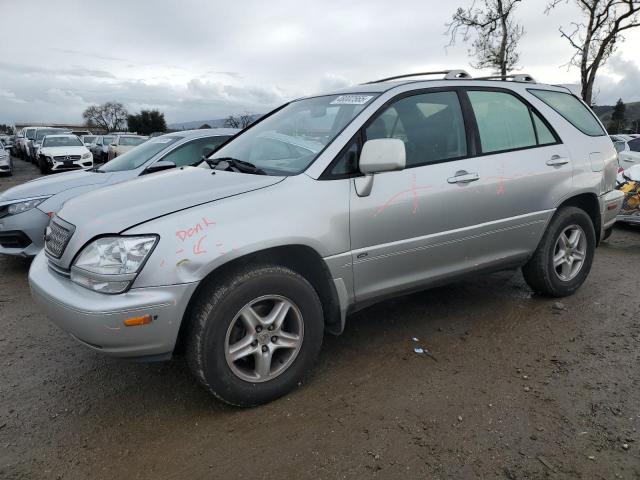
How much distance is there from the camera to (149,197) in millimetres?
2803

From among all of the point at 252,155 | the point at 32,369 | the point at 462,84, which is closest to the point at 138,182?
the point at 252,155

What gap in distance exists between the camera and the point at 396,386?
297 cm

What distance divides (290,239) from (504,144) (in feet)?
6.44

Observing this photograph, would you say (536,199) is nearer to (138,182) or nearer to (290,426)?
(290,426)

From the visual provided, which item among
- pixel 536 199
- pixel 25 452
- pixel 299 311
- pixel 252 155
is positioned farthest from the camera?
pixel 536 199

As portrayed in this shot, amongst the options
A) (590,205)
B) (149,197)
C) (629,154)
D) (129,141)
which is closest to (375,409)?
(149,197)

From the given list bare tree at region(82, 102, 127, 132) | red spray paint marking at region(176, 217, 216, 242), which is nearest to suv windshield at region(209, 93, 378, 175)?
red spray paint marking at region(176, 217, 216, 242)

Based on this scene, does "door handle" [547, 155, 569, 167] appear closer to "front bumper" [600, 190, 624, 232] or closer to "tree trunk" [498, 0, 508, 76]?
"front bumper" [600, 190, 624, 232]

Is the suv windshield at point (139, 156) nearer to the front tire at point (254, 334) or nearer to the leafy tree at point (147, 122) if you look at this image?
the front tire at point (254, 334)

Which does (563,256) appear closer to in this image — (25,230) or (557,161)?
(557,161)

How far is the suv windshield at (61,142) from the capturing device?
1774 centimetres

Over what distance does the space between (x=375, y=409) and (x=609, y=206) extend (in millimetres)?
3106

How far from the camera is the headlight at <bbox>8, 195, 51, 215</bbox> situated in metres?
5.14

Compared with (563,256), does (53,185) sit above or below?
above
